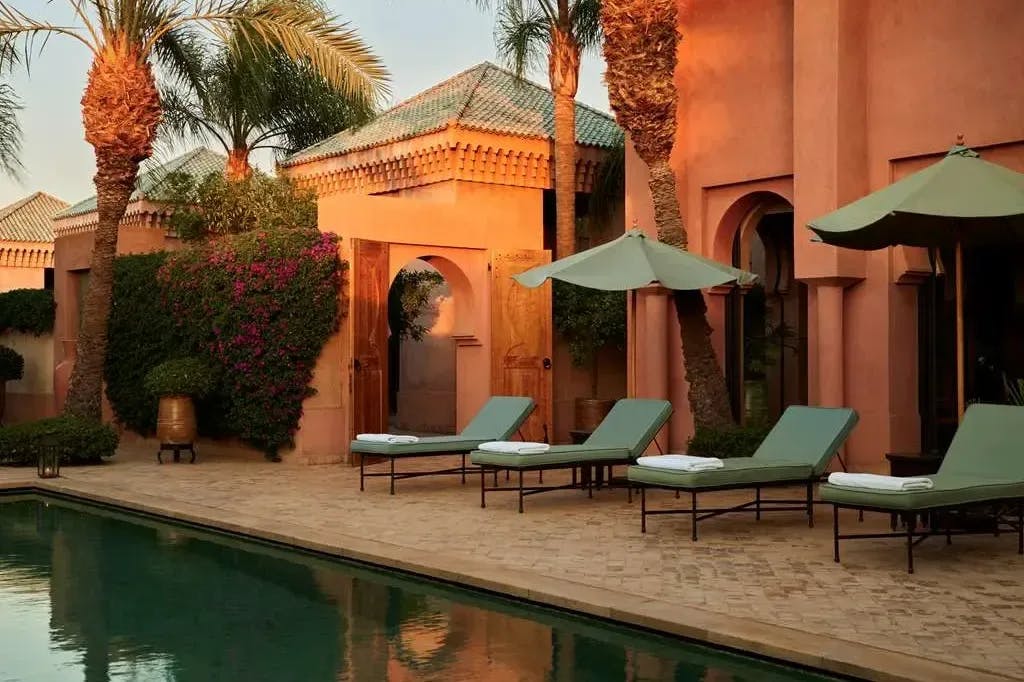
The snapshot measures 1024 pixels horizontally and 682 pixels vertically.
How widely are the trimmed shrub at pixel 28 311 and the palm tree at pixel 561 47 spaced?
36.9 feet

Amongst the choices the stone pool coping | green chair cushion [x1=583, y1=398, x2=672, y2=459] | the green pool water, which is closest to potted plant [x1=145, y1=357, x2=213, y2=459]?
the stone pool coping

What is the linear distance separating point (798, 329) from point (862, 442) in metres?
6.68

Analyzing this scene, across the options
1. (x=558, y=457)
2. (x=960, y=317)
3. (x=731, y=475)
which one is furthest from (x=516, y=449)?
(x=960, y=317)

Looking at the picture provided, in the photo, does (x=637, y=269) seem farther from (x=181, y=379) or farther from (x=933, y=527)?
(x=181, y=379)

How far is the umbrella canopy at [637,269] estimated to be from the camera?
35.7ft

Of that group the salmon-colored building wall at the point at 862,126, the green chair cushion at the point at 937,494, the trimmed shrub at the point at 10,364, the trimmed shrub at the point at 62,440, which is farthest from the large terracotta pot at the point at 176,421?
the green chair cushion at the point at 937,494

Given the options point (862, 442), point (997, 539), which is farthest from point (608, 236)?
point (997, 539)

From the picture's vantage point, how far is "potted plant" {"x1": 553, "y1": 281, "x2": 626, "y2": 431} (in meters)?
18.6

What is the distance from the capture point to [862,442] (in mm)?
13047

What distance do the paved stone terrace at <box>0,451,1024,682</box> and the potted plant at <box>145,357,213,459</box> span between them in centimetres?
312

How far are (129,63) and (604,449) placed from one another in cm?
970

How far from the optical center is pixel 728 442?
41.7ft

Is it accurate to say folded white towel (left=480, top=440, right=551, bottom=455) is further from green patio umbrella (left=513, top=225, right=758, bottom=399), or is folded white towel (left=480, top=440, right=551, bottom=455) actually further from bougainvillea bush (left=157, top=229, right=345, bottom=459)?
bougainvillea bush (left=157, top=229, right=345, bottom=459)

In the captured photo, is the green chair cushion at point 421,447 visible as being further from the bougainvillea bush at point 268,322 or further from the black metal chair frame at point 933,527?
the black metal chair frame at point 933,527
